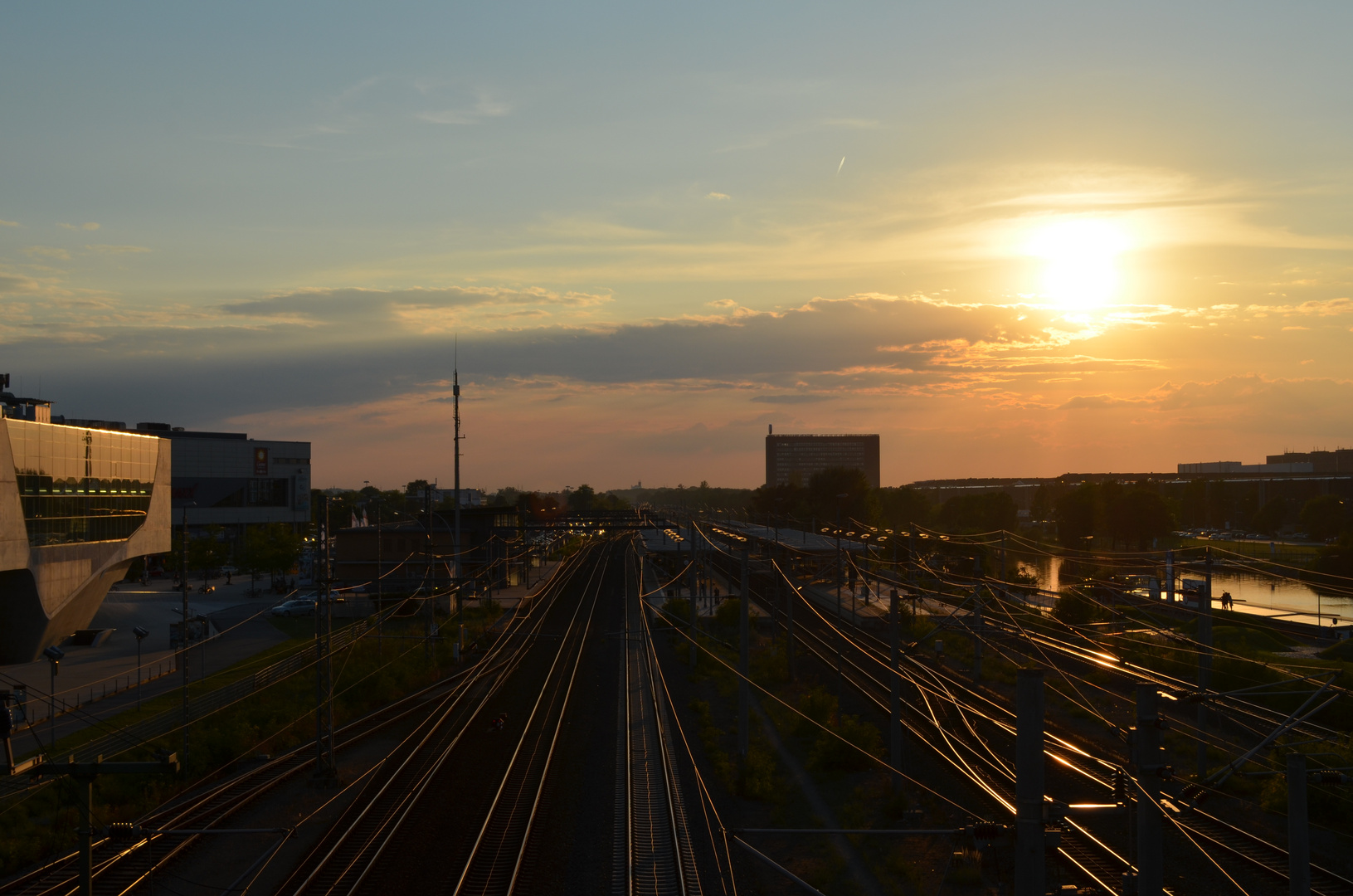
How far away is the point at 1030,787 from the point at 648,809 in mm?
10709

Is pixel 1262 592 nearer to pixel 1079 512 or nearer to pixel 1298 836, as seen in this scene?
pixel 1079 512

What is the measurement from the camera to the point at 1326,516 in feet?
263

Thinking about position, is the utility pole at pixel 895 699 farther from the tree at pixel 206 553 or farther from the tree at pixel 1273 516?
the tree at pixel 1273 516

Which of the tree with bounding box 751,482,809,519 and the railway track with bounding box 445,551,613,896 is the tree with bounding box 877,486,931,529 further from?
the railway track with bounding box 445,551,613,896

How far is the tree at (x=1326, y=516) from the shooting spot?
7894 cm

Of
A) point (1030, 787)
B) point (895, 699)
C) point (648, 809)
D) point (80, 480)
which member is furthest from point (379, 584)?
point (1030, 787)

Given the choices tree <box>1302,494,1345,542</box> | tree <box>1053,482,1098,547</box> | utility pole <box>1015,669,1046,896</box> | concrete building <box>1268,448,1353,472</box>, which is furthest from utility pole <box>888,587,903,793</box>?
concrete building <box>1268,448,1353,472</box>

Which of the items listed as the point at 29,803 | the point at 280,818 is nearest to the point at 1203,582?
the point at 280,818

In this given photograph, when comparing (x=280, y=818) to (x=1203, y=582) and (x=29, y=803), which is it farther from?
(x=1203, y=582)

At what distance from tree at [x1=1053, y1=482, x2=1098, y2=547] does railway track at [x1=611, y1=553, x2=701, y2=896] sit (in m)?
54.8

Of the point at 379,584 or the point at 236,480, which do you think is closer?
the point at 379,584

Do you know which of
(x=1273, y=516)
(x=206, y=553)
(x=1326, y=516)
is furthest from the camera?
(x=1273, y=516)

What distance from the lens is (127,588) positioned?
2287 inches

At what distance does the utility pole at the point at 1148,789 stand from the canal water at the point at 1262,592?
140 ft
